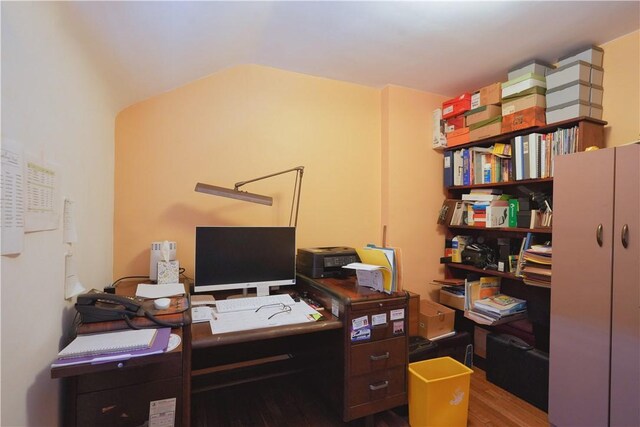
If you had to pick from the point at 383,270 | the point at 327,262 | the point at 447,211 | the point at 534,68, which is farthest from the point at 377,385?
the point at 534,68

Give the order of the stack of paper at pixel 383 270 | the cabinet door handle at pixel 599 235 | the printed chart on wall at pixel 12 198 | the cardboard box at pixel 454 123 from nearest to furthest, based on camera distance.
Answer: the printed chart on wall at pixel 12 198
the cabinet door handle at pixel 599 235
the stack of paper at pixel 383 270
the cardboard box at pixel 454 123

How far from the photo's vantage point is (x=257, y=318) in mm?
1603

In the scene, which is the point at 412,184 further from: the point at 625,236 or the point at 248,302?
the point at 248,302

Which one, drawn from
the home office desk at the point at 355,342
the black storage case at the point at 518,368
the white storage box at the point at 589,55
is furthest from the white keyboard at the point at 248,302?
the white storage box at the point at 589,55

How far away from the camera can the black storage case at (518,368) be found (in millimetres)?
2016

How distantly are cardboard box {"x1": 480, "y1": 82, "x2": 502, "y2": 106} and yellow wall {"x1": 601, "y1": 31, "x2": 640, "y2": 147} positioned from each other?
60 centimetres

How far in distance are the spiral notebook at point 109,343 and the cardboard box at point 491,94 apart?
2666 mm

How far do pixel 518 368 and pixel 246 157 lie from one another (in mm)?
2409

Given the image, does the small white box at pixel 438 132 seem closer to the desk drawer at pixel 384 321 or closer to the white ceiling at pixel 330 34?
the white ceiling at pixel 330 34

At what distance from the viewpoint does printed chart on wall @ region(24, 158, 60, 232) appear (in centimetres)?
98

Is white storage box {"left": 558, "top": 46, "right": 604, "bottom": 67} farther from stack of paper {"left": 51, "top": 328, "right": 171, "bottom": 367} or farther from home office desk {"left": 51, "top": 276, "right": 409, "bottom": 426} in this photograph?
stack of paper {"left": 51, "top": 328, "right": 171, "bottom": 367}

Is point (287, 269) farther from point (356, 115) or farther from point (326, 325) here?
point (356, 115)

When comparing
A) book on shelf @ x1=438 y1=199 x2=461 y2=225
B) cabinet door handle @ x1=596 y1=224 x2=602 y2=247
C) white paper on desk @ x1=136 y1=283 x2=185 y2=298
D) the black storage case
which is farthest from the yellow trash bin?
white paper on desk @ x1=136 y1=283 x2=185 y2=298

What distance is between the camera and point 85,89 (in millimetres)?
1429
